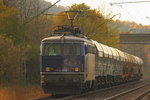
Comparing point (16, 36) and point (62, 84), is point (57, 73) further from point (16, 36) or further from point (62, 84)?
point (16, 36)

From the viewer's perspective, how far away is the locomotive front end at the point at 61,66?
2381 cm

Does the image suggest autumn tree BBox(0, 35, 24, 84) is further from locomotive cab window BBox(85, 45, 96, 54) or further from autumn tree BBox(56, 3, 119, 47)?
autumn tree BBox(56, 3, 119, 47)

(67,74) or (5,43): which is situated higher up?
(5,43)

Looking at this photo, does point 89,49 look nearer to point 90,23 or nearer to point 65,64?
point 65,64

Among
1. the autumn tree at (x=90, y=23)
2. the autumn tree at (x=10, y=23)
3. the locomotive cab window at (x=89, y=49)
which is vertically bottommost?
the locomotive cab window at (x=89, y=49)

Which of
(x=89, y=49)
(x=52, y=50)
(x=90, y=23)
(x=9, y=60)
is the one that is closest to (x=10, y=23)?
(x=9, y=60)

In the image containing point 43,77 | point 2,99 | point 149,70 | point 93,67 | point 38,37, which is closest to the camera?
→ point 2,99

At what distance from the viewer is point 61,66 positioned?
79.1 feet

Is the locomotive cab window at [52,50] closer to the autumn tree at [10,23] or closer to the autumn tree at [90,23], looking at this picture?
the autumn tree at [10,23]

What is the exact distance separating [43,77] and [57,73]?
2.54 feet

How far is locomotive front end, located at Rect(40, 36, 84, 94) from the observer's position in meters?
23.8

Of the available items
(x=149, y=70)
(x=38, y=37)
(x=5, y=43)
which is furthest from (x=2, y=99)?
(x=149, y=70)

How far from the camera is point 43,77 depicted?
23734 mm

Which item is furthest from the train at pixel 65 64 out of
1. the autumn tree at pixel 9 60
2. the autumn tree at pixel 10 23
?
the autumn tree at pixel 10 23
